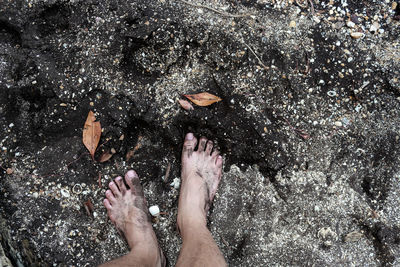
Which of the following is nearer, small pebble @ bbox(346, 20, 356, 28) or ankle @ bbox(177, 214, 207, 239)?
ankle @ bbox(177, 214, 207, 239)

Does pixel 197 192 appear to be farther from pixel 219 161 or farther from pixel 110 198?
pixel 110 198

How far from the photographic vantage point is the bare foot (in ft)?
7.62

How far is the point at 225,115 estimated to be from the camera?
7.50ft

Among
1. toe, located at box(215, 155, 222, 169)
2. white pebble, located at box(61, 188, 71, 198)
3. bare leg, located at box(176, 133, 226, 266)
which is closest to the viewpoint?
bare leg, located at box(176, 133, 226, 266)

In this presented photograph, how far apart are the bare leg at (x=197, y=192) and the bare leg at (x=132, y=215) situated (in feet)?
0.69

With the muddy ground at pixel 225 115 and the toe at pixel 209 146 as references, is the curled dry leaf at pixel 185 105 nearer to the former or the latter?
the muddy ground at pixel 225 115

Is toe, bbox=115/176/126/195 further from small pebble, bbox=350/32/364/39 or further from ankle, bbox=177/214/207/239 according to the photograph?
small pebble, bbox=350/32/364/39

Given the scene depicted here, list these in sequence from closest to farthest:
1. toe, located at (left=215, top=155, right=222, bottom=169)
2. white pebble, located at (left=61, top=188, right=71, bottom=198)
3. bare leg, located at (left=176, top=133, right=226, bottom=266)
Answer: bare leg, located at (left=176, top=133, right=226, bottom=266) → white pebble, located at (left=61, top=188, right=71, bottom=198) → toe, located at (left=215, top=155, right=222, bottom=169)

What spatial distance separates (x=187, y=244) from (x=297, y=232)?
0.70 m

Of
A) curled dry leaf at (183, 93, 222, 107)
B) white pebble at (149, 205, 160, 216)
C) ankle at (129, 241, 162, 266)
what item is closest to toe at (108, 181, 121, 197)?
white pebble at (149, 205, 160, 216)

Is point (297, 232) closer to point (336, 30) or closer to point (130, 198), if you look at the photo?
point (130, 198)

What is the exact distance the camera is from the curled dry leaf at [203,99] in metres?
2.27

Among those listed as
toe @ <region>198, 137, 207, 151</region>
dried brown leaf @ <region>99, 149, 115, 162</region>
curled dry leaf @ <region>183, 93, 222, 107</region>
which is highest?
curled dry leaf @ <region>183, 93, 222, 107</region>

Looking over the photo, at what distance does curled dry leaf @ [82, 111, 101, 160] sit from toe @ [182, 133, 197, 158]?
573 millimetres
